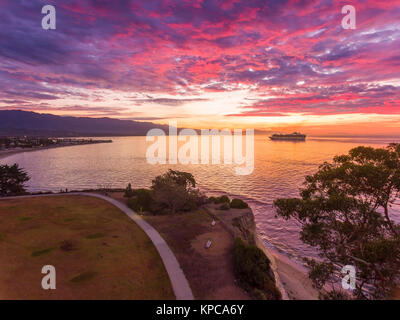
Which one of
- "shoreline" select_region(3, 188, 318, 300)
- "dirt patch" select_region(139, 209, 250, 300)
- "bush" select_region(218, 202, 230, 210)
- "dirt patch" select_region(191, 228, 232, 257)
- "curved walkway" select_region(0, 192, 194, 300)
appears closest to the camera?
"curved walkway" select_region(0, 192, 194, 300)

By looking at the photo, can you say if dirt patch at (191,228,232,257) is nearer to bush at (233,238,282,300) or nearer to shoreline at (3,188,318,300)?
bush at (233,238,282,300)

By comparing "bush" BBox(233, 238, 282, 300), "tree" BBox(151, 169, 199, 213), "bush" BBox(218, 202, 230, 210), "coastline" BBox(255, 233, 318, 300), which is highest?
"tree" BBox(151, 169, 199, 213)

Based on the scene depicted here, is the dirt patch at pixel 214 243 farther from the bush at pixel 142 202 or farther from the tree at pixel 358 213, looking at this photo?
the bush at pixel 142 202

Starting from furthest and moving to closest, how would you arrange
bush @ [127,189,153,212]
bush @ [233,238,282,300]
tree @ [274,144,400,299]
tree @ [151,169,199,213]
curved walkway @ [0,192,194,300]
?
bush @ [127,189,153,212] → tree @ [151,169,199,213] → bush @ [233,238,282,300] → curved walkway @ [0,192,194,300] → tree @ [274,144,400,299]

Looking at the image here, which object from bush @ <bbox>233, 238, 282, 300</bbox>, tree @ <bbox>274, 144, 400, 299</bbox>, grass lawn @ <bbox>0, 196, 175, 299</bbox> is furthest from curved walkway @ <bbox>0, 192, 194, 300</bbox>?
tree @ <bbox>274, 144, 400, 299</bbox>

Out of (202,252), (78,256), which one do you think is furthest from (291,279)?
(78,256)

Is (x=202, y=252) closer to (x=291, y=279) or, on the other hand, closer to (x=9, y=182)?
(x=291, y=279)

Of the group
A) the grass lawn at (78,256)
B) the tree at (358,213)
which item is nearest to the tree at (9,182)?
the grass lawn at (78,256)
